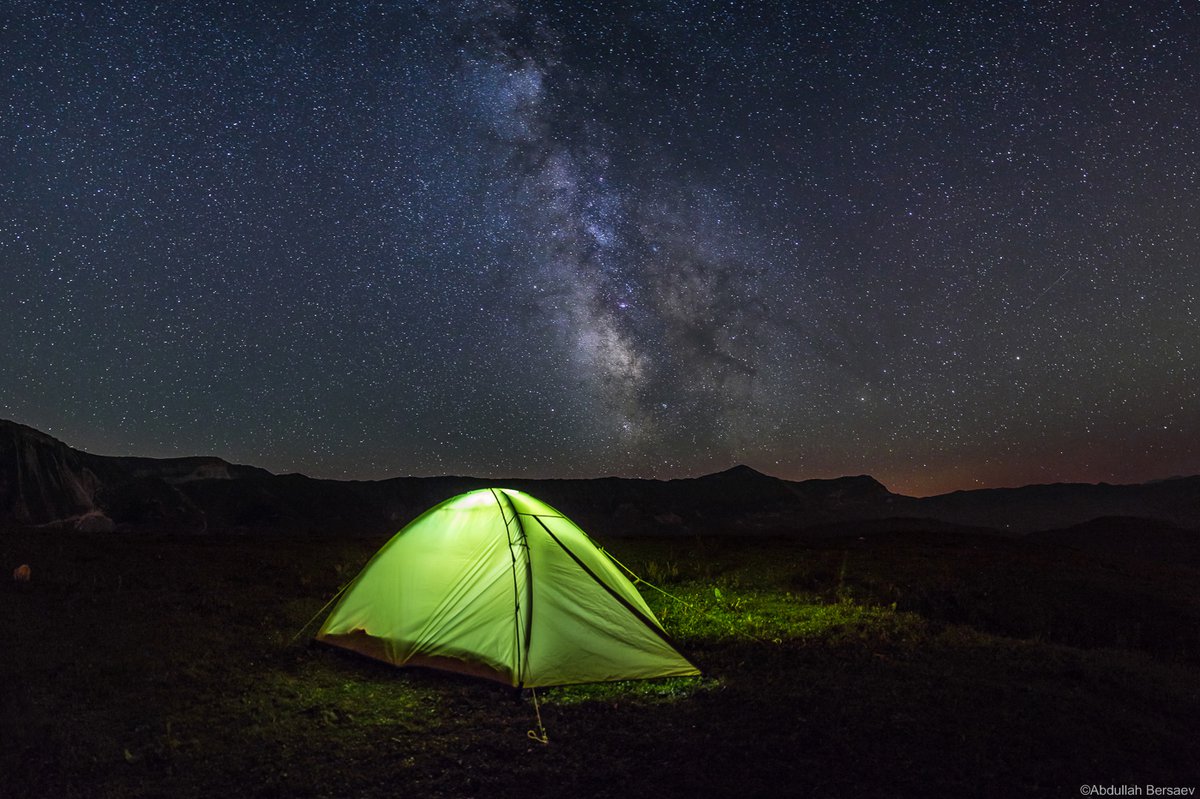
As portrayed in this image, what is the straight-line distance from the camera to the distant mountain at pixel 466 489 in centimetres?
5438

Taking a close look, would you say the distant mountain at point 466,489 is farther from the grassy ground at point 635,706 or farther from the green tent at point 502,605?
the green tent at point 502,605

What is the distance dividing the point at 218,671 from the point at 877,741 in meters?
7.24

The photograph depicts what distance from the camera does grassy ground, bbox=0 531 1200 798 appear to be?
5.15 metres

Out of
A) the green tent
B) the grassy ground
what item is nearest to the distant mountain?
the grassy ground

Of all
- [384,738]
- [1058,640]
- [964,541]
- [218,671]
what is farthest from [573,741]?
[964,541]

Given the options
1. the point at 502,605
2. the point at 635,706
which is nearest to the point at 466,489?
the point at 502,605

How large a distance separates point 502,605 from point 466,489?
57.9 m

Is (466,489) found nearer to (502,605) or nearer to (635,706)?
(502,605)

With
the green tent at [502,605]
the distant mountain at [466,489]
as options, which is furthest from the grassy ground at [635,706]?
the distant mountain at [466,489]

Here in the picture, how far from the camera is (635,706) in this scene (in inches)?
265

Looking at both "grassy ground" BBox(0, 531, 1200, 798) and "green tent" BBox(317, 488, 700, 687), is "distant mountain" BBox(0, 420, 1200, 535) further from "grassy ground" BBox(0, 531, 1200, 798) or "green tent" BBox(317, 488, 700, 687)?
"green tent" BBox(317, 488, 700, 687)

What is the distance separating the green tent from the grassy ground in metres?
0.31

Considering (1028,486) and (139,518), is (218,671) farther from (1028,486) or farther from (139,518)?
(1028,486)

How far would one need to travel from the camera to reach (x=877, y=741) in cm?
574
